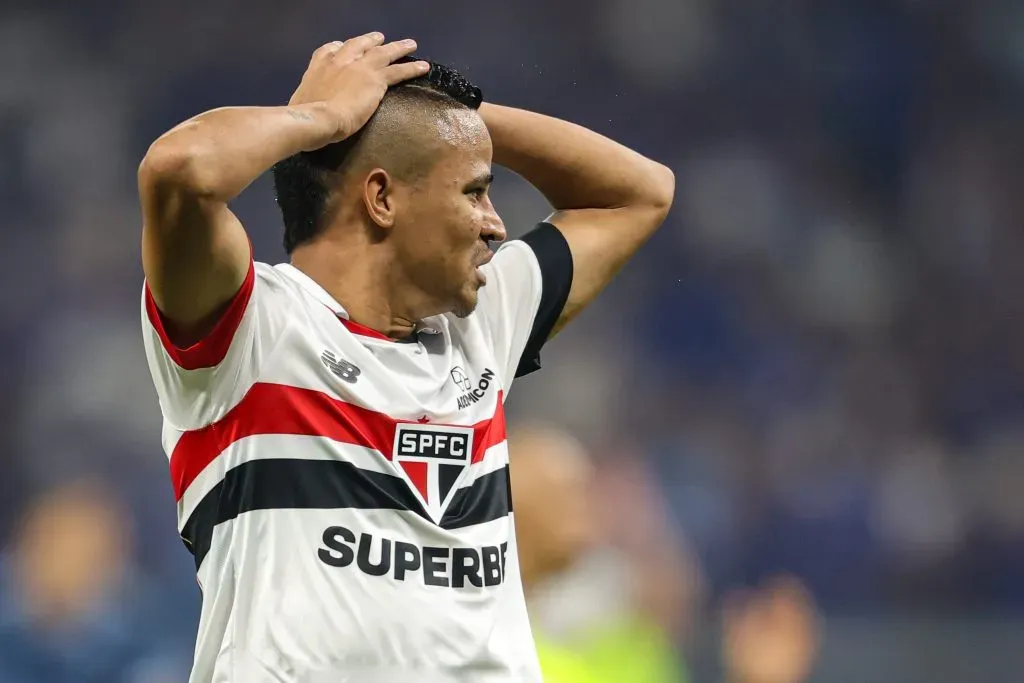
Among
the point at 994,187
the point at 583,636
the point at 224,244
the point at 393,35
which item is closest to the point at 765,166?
the point at 994,187

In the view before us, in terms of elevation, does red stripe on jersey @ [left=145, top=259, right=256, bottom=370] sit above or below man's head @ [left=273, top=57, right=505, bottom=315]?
below

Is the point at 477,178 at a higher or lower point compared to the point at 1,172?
higher

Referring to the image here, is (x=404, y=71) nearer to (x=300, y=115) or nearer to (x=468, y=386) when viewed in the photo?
(x=300, y=115)

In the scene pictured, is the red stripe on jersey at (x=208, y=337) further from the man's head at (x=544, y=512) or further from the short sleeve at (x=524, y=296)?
the man's head at (x=544, y=512)

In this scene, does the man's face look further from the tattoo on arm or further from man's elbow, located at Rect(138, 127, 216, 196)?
man's elbow, located at Rect(138, 127, 216, 196)

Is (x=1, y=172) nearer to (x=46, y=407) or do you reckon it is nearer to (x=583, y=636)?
(x=46, y=407)

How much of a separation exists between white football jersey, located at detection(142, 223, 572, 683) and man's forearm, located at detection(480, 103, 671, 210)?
0.55 m

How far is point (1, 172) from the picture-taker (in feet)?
14.3

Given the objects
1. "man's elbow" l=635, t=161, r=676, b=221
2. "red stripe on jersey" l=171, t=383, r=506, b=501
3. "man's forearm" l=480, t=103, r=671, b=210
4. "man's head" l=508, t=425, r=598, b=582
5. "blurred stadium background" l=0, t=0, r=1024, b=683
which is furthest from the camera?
"blurred stadium background" l=0, t=0, r=1024, b=683

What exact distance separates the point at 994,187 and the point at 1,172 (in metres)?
3.99

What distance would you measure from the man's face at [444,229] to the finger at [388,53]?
12cm

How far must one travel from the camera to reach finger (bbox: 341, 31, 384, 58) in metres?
1.92

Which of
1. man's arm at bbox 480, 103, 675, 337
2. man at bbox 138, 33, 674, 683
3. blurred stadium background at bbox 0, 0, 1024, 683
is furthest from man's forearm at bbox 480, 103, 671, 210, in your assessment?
blurred stadium background at bbox 0, 0, 1024, 683

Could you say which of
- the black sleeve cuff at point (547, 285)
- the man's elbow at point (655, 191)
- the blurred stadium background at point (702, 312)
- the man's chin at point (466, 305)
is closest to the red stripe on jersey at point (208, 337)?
the man's chin at point (466, 305)
